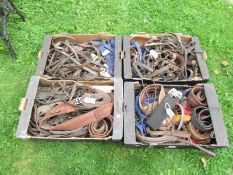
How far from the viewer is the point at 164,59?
169 inches

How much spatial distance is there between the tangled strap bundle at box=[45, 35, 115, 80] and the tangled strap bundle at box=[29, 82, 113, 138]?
235 millimetres

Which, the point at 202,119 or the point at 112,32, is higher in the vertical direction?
the point at 112,32

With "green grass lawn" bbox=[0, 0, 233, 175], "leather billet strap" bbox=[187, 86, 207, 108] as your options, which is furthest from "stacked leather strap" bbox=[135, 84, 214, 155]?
"green grass lawn" bbox=[0, 0, 233, 175]

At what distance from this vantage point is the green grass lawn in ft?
12.1

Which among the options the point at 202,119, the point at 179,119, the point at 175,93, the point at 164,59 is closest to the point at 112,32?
the point at 164,59

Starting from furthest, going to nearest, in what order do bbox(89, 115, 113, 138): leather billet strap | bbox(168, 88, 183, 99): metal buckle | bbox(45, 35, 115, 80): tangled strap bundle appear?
bbox(45, 35, 115, 80): tangled strap bundle
bbox(168, 88, 183, 99): metal buckle
bbox(89, 115, 113, 138): leather billet strap

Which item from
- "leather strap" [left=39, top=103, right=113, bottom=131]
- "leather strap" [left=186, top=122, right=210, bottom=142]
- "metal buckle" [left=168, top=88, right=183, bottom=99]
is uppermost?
"metal buckle" [left=168, top=88, right=183, bottom=99]

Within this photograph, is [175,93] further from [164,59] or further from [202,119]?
[164,59]

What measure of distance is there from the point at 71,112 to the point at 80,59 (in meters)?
0.83

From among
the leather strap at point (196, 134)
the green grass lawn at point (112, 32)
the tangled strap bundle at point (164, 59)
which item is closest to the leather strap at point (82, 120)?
the green grass lawn at point (112, 32)

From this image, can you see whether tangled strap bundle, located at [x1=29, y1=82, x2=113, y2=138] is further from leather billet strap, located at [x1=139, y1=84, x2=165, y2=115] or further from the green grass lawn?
leather billet strap, located at [x1=139, y1=84, x2=165, y2=115]

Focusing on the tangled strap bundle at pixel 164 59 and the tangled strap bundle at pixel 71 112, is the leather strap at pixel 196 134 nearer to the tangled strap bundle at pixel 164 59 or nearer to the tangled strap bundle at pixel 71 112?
the tangled strap bundle at pixel 164 59

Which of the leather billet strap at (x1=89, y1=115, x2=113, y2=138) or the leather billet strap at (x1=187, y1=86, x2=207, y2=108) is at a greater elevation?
the leather billet strap at (x1=187, y1=86, x2=207, y2=108)

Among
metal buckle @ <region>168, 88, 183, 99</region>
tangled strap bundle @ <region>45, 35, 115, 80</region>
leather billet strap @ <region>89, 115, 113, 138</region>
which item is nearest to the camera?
leather billet strap @ <region>89, 115, 113, 138</region>
